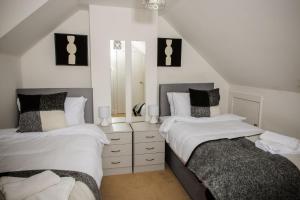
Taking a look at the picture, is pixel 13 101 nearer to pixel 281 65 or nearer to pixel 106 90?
pixel 106 90

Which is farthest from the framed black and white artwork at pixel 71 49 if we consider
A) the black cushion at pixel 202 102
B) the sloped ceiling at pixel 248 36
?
the black cushion at pixel 202 102

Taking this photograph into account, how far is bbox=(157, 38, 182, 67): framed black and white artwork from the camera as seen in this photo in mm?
2977

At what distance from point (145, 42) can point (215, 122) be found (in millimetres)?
1482

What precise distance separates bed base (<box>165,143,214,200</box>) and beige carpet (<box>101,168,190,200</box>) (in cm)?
9

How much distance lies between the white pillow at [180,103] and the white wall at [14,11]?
1.89m

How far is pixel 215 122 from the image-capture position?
2492 mm

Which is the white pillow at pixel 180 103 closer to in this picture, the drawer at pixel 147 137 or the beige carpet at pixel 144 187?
the drawer at pixel 147 137

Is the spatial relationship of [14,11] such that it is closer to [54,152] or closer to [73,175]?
[54,152]

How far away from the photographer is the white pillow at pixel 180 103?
274cm

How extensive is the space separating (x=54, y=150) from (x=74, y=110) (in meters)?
0.81

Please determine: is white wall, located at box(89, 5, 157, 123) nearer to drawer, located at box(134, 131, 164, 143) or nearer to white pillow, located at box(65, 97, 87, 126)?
white pillow, located at box(65, 97, 87, 126)

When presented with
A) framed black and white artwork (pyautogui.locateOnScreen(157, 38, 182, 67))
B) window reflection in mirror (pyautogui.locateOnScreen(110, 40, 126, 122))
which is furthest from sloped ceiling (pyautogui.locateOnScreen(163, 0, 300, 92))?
window reflection in mirror (pyautogui.locateOnScreen(110, 40, 126, 122))

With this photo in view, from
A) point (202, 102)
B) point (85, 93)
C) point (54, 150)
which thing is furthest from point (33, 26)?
point (202, 102)

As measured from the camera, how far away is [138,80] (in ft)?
9.50
